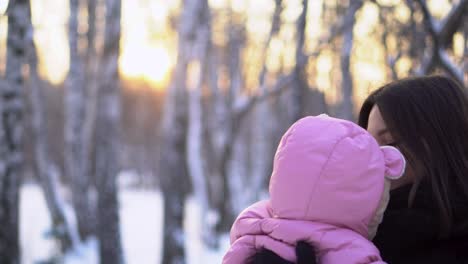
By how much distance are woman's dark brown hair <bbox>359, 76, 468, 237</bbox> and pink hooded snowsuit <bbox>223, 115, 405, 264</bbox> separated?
0.34 ft

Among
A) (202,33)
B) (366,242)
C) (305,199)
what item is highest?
(202,33)

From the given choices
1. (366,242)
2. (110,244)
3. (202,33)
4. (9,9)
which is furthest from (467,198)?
(202,33)

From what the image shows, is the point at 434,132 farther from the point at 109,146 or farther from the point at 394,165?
the point at 109,146

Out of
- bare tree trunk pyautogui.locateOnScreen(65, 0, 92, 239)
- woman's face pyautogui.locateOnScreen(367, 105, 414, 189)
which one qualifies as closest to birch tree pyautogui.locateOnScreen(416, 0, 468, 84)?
woman's face pyautogui.locateOnScreen(367, 105, 414, 189)

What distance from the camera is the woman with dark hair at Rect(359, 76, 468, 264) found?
4.89 feet

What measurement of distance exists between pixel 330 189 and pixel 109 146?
6.97 meters

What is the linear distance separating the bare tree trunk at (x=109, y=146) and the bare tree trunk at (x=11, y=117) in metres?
2.32

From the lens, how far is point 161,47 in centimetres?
2120

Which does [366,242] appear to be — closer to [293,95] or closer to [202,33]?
[293,95]

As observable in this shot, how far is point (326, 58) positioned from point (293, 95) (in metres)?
10.1

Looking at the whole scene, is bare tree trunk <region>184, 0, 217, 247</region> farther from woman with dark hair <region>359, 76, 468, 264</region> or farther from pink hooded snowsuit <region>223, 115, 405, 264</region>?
pink hooded snowsuit <region>223, 115, 405, 264</region>

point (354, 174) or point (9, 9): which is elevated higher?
point (9, 9)

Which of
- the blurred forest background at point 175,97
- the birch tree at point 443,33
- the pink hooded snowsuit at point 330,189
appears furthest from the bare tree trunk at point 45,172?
the pink hooded snowsuit at point 330,189

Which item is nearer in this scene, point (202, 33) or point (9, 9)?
point (9, 9)
